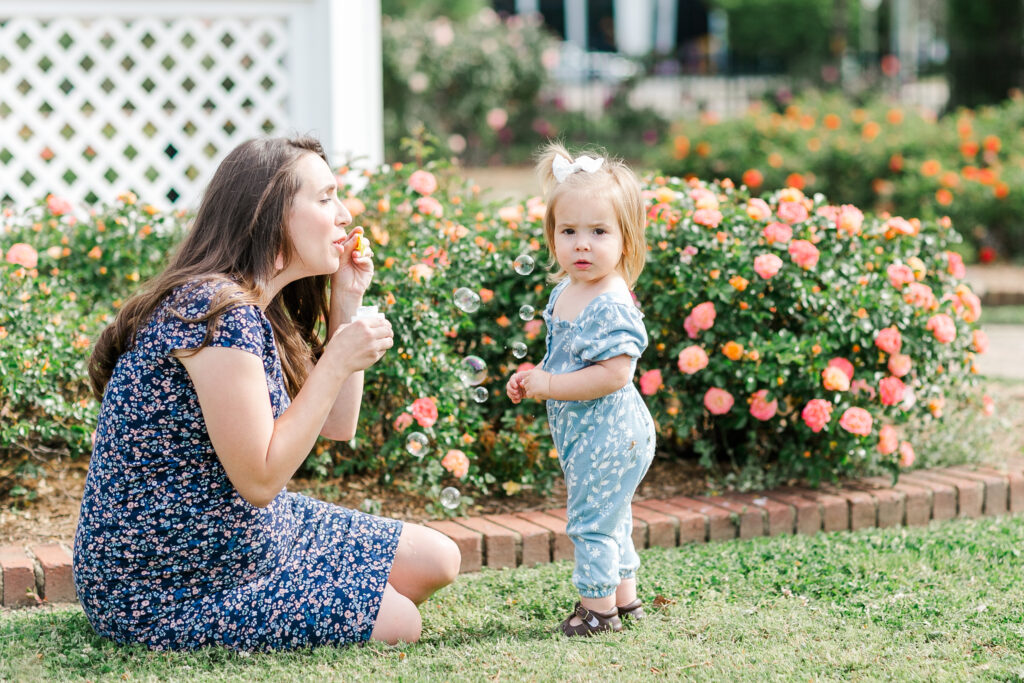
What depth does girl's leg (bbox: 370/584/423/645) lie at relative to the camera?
8.91ft

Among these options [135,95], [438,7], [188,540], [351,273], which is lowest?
[188,540]

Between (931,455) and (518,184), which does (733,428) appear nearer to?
(931,455)

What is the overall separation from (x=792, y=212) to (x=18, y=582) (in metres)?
2.56

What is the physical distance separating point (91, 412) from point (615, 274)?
168 centimetres

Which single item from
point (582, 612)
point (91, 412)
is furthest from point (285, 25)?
point (582, 612)

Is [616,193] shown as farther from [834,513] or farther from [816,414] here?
[834,513]

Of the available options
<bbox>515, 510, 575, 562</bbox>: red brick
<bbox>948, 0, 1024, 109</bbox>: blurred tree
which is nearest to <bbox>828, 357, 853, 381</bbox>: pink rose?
<bbox>515, 510, 575, 562</bbox>: red brick

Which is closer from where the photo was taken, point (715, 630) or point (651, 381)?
point (715, 630)

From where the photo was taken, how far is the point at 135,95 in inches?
264

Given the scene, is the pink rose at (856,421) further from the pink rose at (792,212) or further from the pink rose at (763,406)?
the pink rose at (792,212)

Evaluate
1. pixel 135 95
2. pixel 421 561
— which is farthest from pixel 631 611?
pixel 135 95

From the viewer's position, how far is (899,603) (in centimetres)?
299

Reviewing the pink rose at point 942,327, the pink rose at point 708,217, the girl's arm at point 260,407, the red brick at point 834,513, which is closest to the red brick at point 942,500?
the red brick at point 834,513

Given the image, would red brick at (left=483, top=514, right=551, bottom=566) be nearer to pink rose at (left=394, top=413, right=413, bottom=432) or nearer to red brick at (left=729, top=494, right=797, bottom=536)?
pink rose at (left=394, top=413, right=413, bottom=432)
